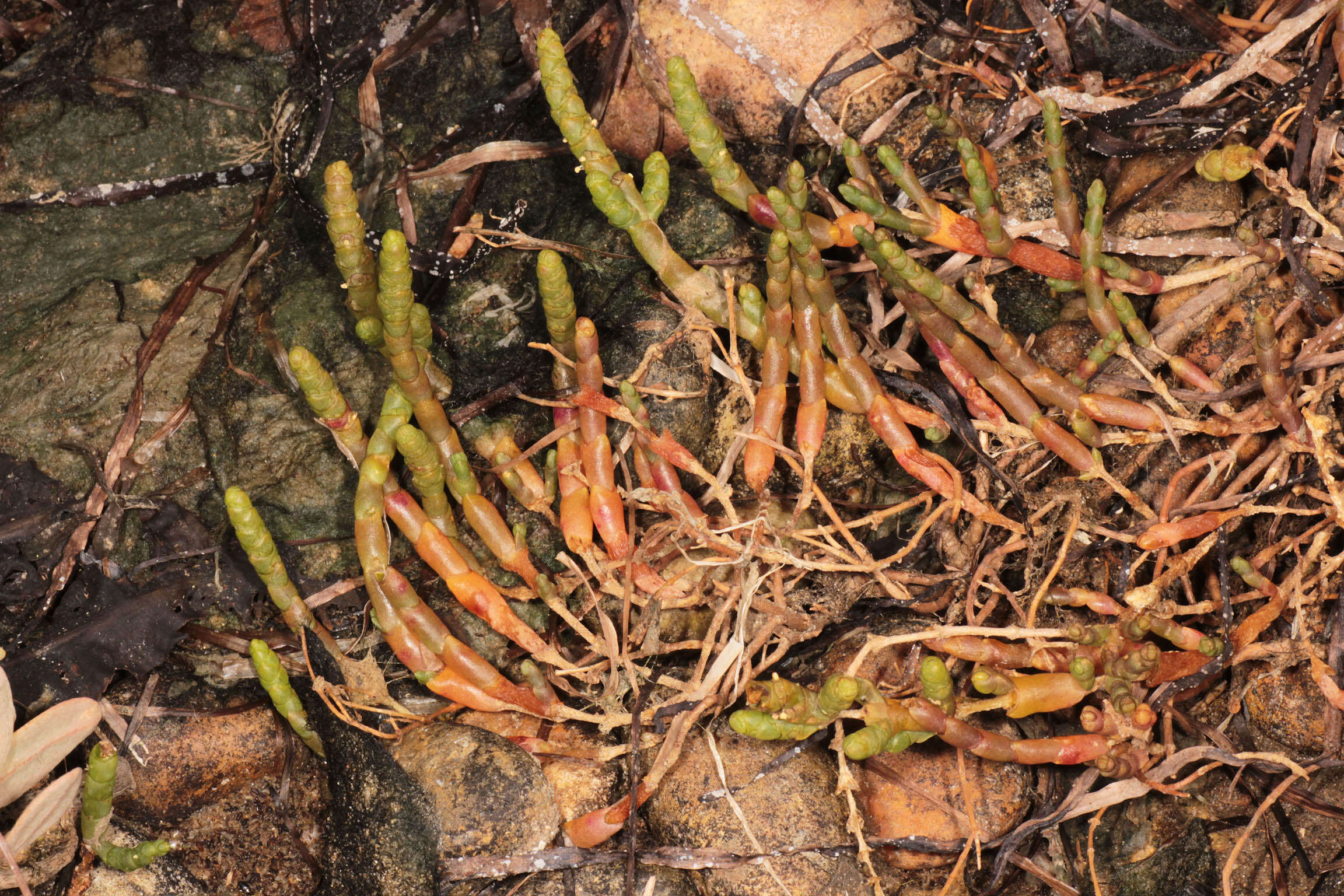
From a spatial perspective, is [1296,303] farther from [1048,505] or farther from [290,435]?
[290,435]

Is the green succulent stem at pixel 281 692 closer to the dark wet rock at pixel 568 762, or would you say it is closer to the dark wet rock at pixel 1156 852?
the dark wet rock at pixel 568 762

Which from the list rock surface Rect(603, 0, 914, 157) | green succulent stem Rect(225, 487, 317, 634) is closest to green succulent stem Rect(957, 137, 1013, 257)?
rock surface Rect(603, 0, 914, 157)

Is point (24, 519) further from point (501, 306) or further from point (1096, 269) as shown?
point (1096, 269)

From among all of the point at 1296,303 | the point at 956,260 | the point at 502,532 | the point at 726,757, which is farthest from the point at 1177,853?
the point at 502,532

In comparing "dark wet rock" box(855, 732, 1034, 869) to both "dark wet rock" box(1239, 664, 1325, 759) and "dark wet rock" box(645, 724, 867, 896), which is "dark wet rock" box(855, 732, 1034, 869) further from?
"dark wet rock" box(1239, 664, 1325, 759)

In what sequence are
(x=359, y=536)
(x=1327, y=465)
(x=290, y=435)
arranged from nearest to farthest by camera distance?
1. (x=1327, y=465)
2. (x=359, y=536)
3. (x=290, y=435)

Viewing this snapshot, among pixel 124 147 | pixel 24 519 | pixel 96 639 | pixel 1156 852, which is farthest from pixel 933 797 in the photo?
pixel 124 147

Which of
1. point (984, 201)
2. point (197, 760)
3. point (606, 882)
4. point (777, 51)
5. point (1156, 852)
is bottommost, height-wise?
point (1156, 852)

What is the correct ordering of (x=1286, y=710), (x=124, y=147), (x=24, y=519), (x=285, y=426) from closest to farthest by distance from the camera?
(x=1286, y=710) → (x=24, y=519) → (x=285, y=426) → (x=124, y=147)
